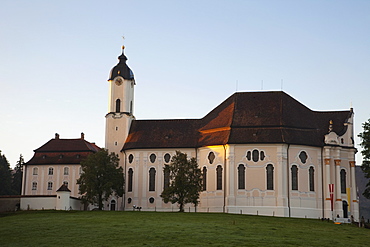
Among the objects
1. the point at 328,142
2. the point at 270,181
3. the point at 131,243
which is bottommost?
the point at 131,243

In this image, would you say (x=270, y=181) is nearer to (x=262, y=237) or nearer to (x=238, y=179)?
(x=238, y=179)

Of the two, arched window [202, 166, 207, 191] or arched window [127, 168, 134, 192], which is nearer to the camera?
arched window [202, 166, 207, 191]

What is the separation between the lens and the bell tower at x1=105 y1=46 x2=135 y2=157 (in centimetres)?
8469

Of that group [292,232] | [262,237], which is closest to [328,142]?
[292,232]

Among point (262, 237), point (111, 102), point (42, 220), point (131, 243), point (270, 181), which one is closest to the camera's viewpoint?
point (131, 243)

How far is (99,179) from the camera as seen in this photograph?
242 feet

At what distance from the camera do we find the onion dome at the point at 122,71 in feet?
285

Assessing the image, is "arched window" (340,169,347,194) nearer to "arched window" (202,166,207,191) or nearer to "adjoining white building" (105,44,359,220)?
"adjoining white building" (105,44,359,220)

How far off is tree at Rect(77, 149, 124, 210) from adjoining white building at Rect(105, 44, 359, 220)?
574 centimetres

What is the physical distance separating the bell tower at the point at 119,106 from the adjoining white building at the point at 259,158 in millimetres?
2024

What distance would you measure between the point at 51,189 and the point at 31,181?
12.0ft

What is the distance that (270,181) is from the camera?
72062 millimetres

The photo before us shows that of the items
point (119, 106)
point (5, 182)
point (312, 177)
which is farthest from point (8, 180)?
point (312, 177)

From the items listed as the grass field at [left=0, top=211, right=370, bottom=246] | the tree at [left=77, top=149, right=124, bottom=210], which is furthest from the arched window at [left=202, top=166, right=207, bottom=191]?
the grass field at [left=0, top=211, right=370, bottom=246]
